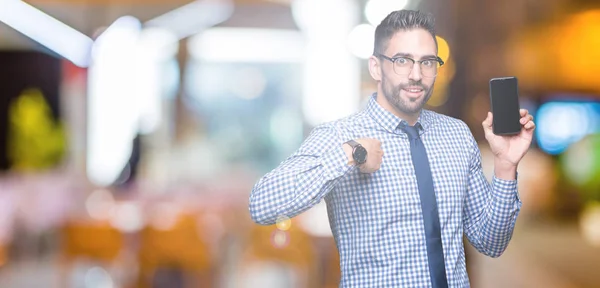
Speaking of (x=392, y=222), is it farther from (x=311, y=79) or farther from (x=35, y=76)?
(x=35, y=76)

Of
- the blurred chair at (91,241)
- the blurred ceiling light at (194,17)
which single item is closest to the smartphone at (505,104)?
the blurred chair at (91,241)

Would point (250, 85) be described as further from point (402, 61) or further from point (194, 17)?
point (402, 61)

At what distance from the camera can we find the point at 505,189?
888 mm

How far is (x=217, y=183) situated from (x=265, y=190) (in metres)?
6.80

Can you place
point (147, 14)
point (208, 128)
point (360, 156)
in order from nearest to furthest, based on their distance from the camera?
1. point (360, 156)
2. point (147, 14)
3. point (208, 128)

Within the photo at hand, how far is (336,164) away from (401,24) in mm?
164

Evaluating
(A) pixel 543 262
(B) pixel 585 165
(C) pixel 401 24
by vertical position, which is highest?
(C) pixel 401 24

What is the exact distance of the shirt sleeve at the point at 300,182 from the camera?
2.68 ft

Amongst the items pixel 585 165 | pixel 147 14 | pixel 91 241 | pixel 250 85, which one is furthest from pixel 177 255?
pixel 585 165

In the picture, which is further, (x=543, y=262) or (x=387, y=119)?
(x=543, y=262)

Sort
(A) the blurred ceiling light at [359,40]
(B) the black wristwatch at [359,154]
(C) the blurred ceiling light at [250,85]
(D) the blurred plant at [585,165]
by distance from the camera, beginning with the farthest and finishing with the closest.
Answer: (D) the blurred plant at [585,165] < (C) the blurred ceiling light at [250,85] < (A) the blurred ceiling light at [359,40] < (B) the black wristwatch at [359,154]

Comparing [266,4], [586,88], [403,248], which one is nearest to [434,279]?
[403,248]

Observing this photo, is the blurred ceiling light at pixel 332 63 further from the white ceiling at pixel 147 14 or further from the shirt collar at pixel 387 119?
the white ceiling at pixel 147 14

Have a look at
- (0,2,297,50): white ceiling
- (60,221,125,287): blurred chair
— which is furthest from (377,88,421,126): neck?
(60,221,125,287): blurred chair
